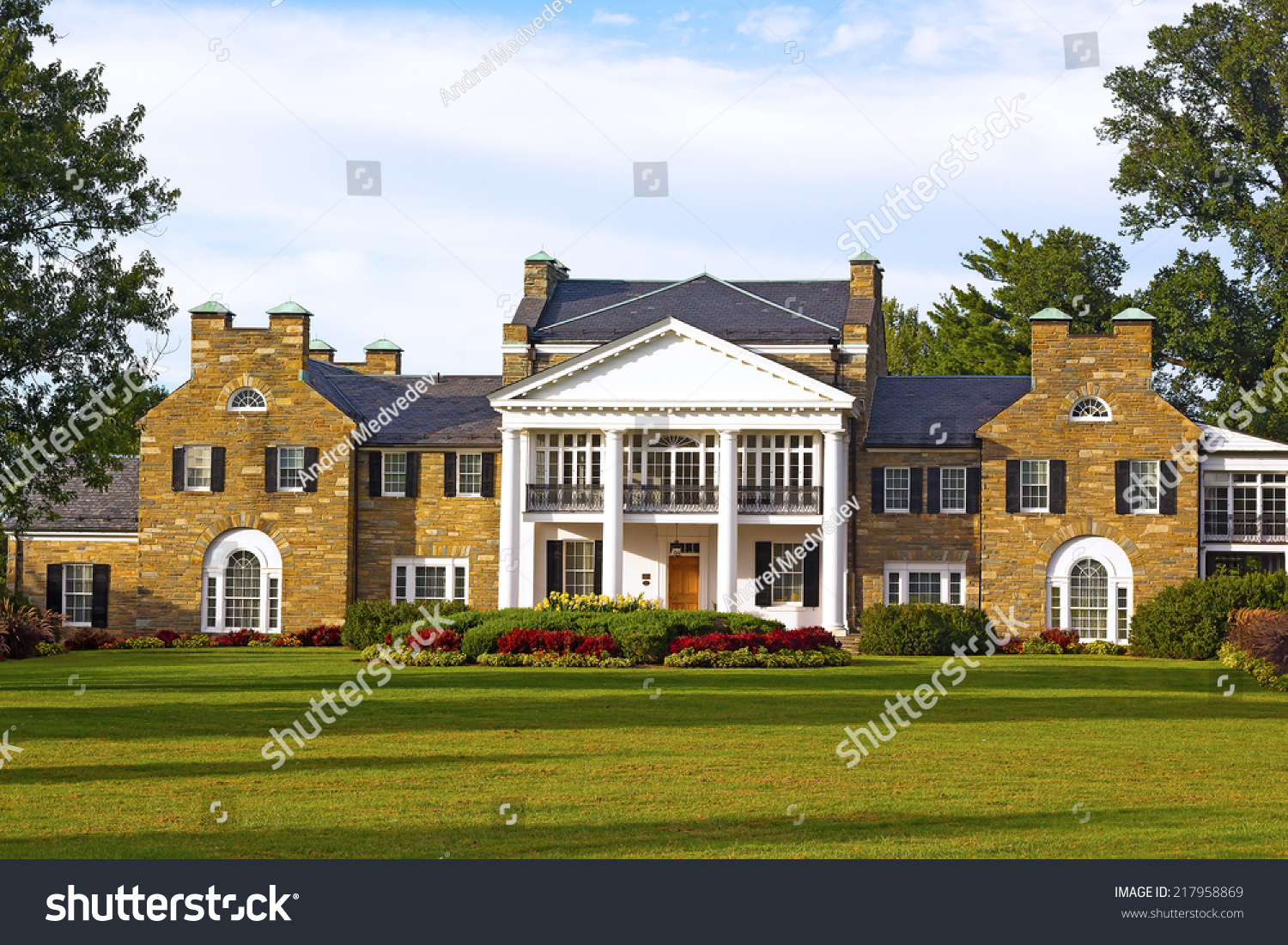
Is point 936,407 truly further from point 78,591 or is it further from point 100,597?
point 78,591

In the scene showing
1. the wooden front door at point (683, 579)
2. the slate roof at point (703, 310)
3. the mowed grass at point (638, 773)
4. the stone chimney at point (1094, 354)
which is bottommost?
the mowed grass at point (638, 773)

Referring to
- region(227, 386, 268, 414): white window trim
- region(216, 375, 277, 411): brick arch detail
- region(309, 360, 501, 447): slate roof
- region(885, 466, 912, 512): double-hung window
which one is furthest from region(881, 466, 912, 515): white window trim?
region(227, 386, 268, 414): white window trim

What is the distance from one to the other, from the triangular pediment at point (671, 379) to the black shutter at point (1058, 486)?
20.1 feet

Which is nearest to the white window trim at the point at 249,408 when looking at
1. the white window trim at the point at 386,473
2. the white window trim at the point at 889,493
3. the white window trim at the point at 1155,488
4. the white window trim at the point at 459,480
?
the white window trim at the point at 386,473

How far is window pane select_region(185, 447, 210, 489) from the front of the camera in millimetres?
42906

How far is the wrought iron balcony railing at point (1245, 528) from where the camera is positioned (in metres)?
41.0

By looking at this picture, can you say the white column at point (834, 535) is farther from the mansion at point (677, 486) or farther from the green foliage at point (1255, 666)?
the green foliage at point (1255, 666)

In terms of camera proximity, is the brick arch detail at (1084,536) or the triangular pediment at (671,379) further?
the triangular pediment at (671,379)

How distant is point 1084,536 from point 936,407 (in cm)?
607

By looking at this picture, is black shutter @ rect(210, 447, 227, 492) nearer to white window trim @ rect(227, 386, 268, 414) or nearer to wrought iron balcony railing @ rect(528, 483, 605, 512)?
white window trim @ rect(227, 386, 268, 414)

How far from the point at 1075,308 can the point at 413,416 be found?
26390 mm

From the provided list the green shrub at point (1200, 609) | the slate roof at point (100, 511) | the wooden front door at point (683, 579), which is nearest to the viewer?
the green shrub at point (1200, 609)

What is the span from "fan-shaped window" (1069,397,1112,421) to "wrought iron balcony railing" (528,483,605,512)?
13.6 meters

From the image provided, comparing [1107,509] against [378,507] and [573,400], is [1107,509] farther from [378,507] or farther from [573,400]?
[378,507]
